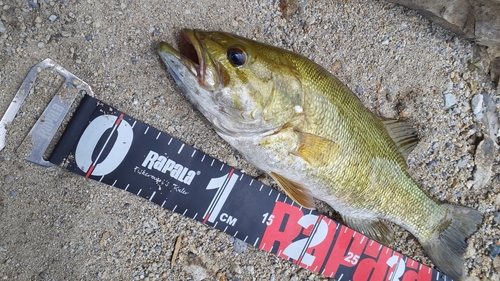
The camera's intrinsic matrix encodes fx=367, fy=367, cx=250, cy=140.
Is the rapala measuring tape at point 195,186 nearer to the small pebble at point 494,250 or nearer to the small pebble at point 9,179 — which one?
the small pebble at point 9,179

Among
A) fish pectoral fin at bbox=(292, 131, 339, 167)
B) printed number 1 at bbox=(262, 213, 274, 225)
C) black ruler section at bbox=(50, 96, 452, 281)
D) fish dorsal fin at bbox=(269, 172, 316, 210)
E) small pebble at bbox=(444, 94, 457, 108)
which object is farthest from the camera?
small pebble at bbox=(444, 94, 457, 108)

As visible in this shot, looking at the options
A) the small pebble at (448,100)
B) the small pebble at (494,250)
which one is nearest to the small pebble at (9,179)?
the small pebble at (448,100)

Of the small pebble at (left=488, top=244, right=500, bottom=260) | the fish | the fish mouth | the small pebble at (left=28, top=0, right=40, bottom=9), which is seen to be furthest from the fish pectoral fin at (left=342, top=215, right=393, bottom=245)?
the small pebble at (left=28, top=0, right=40, bottom=9)

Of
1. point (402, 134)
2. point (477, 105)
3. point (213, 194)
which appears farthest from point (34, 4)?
point (477, 105)

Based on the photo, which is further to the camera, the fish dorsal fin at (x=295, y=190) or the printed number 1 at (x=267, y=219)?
the printed number 1 at (x=267, y=219)

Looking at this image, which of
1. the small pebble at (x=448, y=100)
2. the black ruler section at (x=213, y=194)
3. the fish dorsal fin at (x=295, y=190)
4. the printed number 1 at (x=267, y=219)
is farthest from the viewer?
the small pebble at (x=448, y=100)

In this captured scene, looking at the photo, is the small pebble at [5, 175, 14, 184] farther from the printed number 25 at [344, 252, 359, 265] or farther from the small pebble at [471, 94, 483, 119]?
the small pebble at [471, 94, 483, 119]

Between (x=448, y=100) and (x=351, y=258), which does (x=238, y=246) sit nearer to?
(x=351, y=258)
